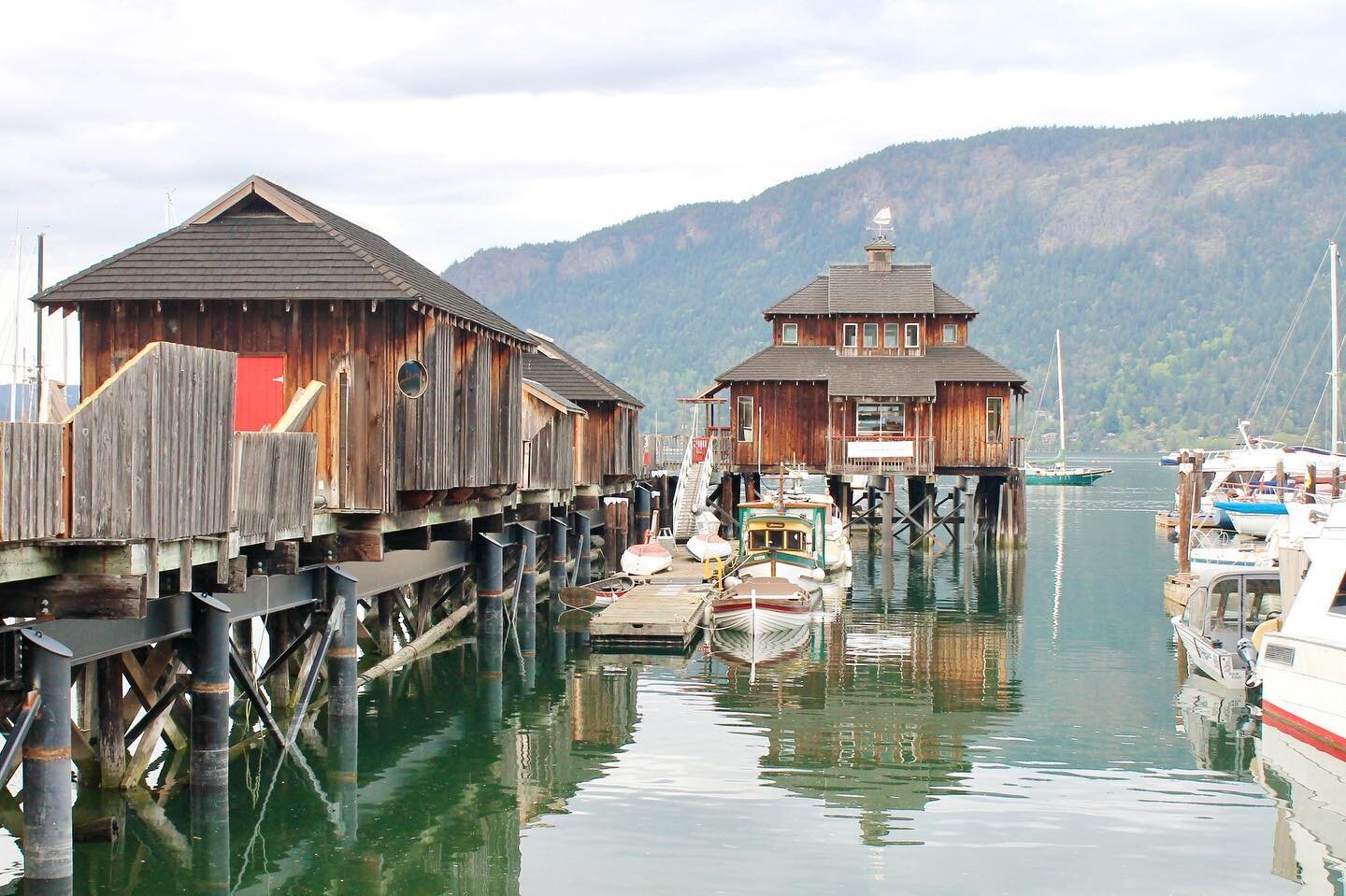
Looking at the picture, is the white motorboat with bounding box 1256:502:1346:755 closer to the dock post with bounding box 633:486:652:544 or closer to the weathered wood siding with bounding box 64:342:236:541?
the weathered wood siding with bounding box 64:342:236:541

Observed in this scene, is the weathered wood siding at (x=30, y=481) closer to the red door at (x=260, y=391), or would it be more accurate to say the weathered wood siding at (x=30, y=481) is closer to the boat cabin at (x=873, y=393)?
Result: the red door at (x=260, y=391)

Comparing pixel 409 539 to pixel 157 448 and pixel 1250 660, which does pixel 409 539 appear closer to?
pixel 157 448

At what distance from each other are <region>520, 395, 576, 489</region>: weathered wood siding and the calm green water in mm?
4033

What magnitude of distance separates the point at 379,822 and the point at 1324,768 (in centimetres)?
1394

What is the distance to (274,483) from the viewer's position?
1800 cm

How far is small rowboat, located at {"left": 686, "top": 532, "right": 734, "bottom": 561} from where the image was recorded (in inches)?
1849

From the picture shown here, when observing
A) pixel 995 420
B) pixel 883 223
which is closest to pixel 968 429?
pixel 995 420

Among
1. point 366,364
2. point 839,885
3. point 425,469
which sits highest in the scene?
point 366,364

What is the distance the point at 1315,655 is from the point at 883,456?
33039 millimetres

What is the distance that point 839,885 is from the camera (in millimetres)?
17578

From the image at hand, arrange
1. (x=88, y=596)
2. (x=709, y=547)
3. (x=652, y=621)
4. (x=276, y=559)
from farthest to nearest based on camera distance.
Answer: (x=709, y=547) < (x=652, y=621) < (x=276, y=559) < (x=88, y=596)

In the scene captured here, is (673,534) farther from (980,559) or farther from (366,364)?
(366,364)

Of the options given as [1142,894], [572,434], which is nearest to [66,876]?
[1142,894]

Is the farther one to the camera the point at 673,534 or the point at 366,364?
the point at 673,534
